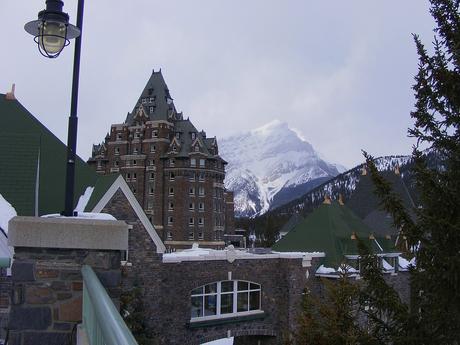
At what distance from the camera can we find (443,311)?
27.5 ft

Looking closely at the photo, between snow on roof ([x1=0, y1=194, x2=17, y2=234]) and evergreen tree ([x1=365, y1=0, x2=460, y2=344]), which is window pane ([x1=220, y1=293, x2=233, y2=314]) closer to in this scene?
snow on roof ([x1=0, y1=194, x2=17, y2=234])

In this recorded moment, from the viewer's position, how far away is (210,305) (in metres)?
22.2

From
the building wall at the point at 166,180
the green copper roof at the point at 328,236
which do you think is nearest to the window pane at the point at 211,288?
the green copper roof at the point at 328,236

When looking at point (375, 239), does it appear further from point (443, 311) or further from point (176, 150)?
point (176, 150)

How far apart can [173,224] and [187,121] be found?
16.3 meters

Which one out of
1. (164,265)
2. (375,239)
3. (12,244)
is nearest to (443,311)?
(12,244)

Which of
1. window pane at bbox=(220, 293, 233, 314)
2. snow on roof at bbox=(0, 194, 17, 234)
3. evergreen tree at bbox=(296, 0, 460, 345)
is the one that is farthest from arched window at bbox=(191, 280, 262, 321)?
evergreen tree at bbox=(296, 0, 460, 345)

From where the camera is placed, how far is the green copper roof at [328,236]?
84.1 feet

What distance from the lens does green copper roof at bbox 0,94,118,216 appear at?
15.5m

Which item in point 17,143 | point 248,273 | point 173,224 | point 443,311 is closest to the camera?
point 443,311

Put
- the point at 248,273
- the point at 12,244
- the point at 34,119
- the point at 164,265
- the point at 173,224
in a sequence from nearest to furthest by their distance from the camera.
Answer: the point at 12,244 → the point at 34,119 → the point at 164,265 → the point at 248,273 → the point at 173,224

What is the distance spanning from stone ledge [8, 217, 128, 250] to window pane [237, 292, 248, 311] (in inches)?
737

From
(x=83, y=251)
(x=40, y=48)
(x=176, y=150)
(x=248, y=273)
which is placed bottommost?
(x=248, y=273)

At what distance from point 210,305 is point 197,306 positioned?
2.26ft
